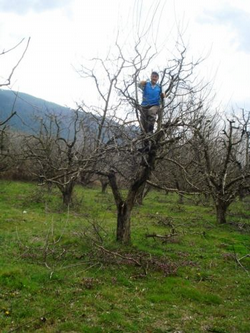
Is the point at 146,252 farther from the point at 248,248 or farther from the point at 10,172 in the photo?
the point at 10,172

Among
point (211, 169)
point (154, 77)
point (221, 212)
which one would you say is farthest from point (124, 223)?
point (221, 212)

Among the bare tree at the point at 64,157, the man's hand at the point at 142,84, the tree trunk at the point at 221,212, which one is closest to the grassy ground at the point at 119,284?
the bare tree at the point at 64,157

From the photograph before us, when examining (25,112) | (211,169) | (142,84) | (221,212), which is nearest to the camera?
(142,84)

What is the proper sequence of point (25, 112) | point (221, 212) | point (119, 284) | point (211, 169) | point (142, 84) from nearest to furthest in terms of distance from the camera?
point (119, 284)
point (142, 84)
point (211, 169)
point (221, 212)
point (25, 112)

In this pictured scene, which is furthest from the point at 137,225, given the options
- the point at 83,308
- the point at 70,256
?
the point at 83,308

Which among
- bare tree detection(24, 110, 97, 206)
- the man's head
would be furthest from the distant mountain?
the man's head

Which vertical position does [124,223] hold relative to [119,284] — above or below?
above

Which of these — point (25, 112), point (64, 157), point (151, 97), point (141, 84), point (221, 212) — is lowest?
point (221, 212)

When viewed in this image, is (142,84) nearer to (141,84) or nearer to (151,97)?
(141,84)

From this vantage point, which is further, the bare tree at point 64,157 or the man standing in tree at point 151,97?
the man standing in tree at point 151,97

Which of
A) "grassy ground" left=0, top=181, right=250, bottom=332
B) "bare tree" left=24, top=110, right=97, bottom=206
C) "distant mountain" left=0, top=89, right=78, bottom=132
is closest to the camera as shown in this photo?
"grassy ground" left=0, top=181, right=250, bottom=332

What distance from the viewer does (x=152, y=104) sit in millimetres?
8594

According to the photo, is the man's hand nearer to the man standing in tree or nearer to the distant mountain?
the man standing in tree

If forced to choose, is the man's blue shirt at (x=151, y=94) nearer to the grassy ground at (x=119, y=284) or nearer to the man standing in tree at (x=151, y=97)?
the man standing in tree at (x=151, y=97)
